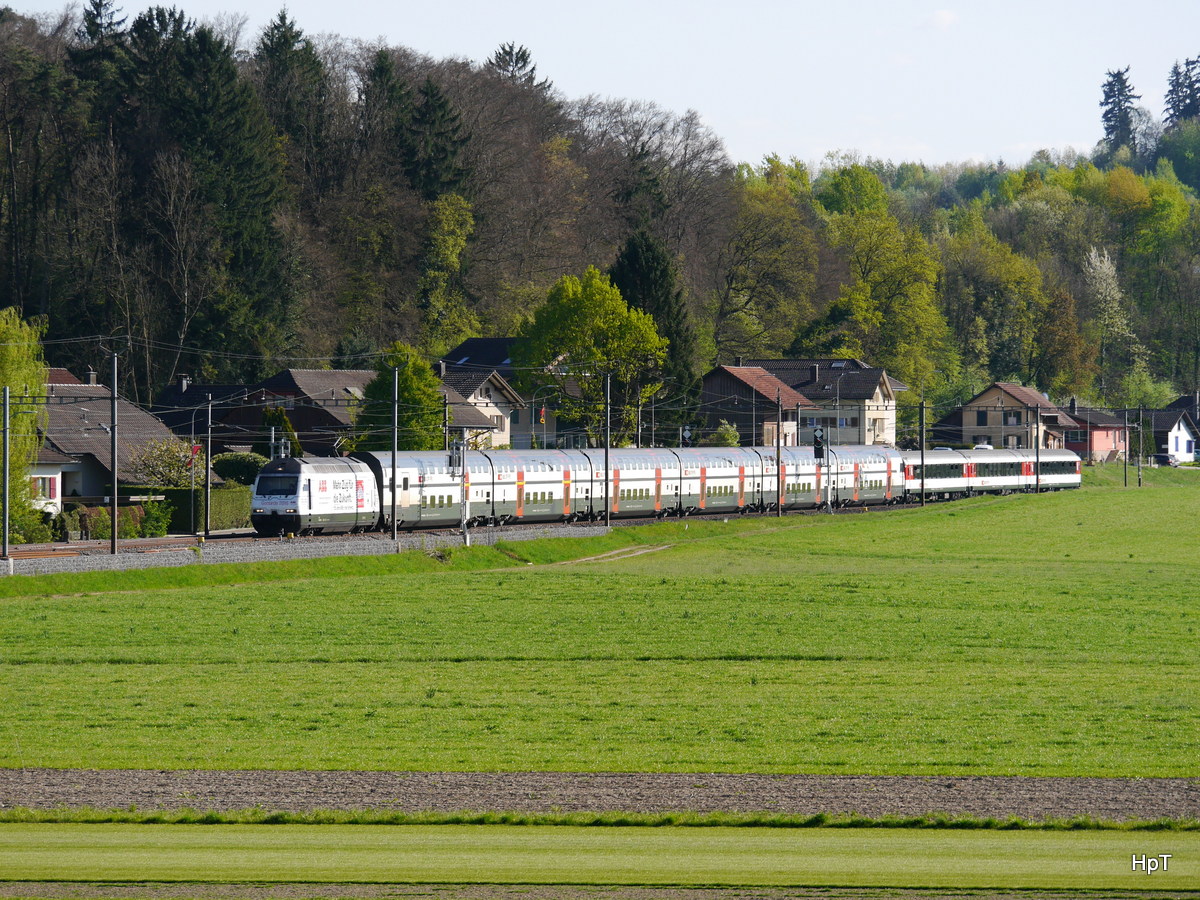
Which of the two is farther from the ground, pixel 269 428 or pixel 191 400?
pixel 191 400

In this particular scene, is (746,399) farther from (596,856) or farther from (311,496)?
(596,856)

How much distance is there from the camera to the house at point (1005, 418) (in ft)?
483

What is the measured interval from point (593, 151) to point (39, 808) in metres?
120

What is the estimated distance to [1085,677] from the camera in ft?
110

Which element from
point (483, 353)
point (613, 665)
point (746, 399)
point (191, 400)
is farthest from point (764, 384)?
point (613, 665)

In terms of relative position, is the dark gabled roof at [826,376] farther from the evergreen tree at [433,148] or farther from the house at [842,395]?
the evergreen tree at [433,148]

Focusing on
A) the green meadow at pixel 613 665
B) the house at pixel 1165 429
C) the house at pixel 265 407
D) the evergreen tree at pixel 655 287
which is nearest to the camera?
the green meadow at pixel 613 665

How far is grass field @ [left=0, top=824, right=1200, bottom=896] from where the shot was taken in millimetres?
17391

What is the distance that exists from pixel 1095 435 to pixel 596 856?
15357 centimetres

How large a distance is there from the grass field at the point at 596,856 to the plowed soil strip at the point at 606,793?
3.95 ft

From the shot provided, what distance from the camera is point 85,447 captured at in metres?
73.7

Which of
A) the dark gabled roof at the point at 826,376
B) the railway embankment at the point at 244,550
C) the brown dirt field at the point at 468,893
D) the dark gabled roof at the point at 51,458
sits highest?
the dark gabled roof at the point at 826,376

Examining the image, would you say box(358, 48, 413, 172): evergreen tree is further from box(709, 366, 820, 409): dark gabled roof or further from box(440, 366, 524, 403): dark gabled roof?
box(709, 366, 820, 409): dark gabled roof

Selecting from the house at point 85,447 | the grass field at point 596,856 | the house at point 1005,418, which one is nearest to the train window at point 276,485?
the house at point 85,447
